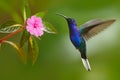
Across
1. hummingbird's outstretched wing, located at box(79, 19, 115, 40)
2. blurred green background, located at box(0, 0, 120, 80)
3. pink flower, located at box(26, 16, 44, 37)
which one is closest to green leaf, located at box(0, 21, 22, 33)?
pink flower, located at box(26, 16, 44, 37)

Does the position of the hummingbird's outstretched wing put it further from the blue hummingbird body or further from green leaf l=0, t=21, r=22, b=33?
green leaf l=0, t=21, r=22, b=33

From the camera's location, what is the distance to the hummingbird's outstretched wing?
0.84 meters

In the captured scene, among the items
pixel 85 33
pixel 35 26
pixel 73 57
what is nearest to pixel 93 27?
pixel 85 33

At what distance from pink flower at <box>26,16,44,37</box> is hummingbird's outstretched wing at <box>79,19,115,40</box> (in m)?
0.11

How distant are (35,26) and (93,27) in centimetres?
15

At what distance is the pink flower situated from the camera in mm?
755

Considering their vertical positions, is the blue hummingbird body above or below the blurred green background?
above

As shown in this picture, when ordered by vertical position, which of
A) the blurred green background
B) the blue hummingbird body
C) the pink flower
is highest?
the pink flower

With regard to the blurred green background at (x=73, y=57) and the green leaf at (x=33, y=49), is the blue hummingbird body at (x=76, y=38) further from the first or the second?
the blurred green background at (x=73, y=57)

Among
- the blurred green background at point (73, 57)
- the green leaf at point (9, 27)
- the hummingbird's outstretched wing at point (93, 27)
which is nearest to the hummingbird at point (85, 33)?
the hummingbird's outstretched wing at point (93, 27)

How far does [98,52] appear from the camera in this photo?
1.97 metres

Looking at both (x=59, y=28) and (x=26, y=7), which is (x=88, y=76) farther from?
(x=26, y=7)

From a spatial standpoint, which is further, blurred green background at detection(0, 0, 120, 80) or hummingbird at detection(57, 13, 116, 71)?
blurred green background at detection(0, 0, 120, 80)

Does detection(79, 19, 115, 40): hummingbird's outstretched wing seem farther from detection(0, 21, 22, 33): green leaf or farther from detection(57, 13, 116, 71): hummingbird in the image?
detection(0, 21, 22, 33): green leaf
